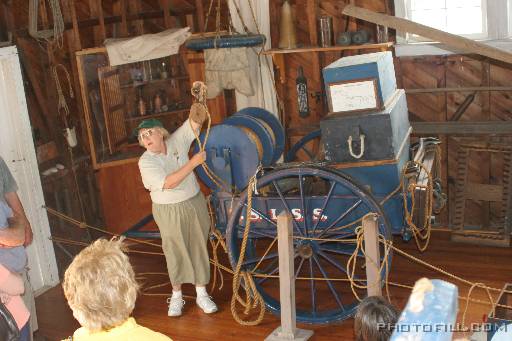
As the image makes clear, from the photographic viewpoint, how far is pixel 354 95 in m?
5.05

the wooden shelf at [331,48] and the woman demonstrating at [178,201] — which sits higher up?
the wooden shelf at [331,48]

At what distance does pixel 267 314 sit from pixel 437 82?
9.32 feet

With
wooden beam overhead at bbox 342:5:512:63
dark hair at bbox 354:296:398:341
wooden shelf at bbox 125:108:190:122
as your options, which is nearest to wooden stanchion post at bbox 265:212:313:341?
wooden beam overhead at bbox 342:5:512:63

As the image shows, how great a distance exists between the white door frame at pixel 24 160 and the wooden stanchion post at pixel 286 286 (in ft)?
7.39

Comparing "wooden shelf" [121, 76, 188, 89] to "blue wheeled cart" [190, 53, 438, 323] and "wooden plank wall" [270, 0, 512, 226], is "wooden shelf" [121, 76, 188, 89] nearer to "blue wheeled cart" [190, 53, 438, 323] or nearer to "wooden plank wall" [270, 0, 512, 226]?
"wooden plank wall" [270, 0, 512, 226]

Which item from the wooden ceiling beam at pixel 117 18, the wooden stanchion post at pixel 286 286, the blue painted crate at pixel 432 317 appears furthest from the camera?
the wooden ceiling beam at pixel 117 18

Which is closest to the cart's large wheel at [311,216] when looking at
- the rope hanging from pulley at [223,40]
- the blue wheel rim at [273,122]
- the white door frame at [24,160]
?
the blue wheel rim at [273,122]

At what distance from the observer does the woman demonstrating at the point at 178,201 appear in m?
5.23

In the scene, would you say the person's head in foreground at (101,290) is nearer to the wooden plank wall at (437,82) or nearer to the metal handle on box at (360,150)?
the metal handle on box at (360,150)

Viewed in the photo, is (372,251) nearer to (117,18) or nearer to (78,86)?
(78,86)

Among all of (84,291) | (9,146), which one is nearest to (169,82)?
(9,146)

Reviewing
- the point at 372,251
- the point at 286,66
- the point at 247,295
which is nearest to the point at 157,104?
the point at 286,66

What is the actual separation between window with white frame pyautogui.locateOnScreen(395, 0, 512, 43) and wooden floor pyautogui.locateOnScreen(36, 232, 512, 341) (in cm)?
186

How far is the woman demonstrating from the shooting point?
5230 mm
